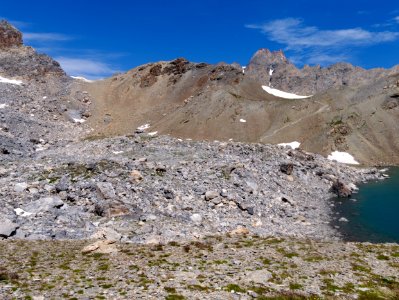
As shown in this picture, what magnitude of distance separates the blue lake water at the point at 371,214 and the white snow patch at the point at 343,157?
31.3 m

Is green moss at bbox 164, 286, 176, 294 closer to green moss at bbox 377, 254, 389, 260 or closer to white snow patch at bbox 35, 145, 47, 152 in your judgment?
green moss at bbox 377, 254, 389, 260

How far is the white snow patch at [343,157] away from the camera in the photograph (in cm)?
10534

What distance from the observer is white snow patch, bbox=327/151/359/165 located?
105 metres

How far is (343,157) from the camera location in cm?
10744

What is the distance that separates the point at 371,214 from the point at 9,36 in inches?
6369

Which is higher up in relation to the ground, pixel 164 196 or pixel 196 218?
pixel 164 196

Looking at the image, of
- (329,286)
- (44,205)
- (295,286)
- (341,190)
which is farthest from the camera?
(341,190)

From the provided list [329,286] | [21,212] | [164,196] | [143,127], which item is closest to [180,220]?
[164,196]

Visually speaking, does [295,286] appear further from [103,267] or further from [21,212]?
[21,212]

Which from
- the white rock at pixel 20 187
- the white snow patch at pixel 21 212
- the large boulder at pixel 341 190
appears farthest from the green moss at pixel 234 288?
the large boulder at pixel 341 190

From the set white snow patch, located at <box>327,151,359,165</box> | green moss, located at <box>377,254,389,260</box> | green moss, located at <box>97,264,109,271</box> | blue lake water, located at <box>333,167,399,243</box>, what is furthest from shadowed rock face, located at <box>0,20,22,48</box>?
green moss, located at <box>377,254,389,260</box>

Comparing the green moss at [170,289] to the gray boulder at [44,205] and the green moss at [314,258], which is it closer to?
the green moss at [314,258]

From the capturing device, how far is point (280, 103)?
438ft

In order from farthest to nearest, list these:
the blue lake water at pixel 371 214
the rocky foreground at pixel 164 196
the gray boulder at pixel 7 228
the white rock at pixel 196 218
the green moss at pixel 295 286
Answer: the blue lake water at pixel 371 214
the white rock at pixel 196 218
the rocky foreground at pixel 164 196
the gray boulder at pixel 7 228
the green moss at pixel 295 286
